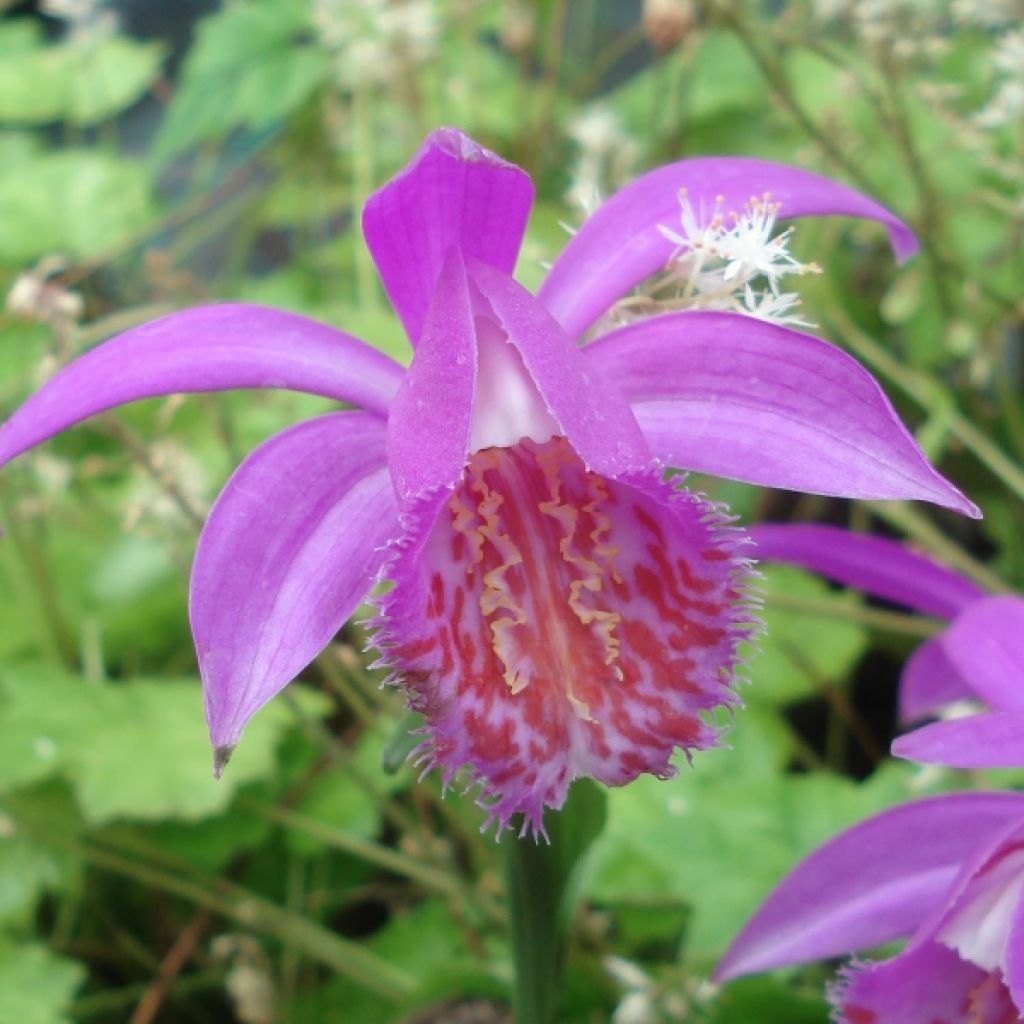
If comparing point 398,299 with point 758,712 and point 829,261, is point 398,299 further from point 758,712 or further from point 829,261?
point 829,261

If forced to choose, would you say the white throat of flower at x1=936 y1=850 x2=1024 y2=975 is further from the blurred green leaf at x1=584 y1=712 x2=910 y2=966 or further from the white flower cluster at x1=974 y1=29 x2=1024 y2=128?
the white flower cluster at x1=974 y1=29 x2=1024 y2=128

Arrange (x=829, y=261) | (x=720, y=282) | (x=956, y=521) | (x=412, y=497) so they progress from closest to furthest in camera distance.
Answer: (x=412, y=497) → (x=720, y=282) → (x=829, y=261) → (x=956, y=521)

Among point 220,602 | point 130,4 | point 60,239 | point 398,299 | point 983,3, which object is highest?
point 130,4

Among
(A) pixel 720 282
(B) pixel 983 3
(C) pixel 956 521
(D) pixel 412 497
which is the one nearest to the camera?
(D) pixel 412 497

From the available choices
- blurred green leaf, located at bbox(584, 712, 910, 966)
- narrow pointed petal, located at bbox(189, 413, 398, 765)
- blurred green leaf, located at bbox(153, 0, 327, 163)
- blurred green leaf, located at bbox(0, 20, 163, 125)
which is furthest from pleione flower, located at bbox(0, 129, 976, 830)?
blurred green leaf, located at bbox(0, 20, 163, 125)

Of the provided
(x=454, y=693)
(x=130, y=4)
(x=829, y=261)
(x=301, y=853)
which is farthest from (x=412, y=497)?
(x=130, y=4)

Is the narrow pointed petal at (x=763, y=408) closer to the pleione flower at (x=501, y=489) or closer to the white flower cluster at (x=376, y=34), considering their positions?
the pleione flower at (x=501, y=489)

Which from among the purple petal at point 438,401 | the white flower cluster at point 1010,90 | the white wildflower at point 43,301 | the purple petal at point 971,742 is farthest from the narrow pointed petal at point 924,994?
the white flower cluster at point 1010,90
